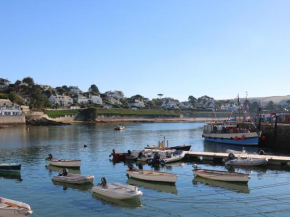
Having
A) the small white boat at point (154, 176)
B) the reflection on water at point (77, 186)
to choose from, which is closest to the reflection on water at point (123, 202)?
the reflection on water at point (77, 186)

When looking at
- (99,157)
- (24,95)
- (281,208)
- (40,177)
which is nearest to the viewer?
(281,208)

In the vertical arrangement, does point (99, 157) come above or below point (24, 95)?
below

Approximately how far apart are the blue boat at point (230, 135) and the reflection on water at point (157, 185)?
33354 millimetres

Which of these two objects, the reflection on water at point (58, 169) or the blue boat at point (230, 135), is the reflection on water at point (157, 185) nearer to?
the reflection on water at point (58, 169)

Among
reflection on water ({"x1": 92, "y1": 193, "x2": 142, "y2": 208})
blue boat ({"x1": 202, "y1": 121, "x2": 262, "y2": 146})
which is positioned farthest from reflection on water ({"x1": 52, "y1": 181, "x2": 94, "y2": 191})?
blue boat ({"x1": 202, "y1": 121, "x2": 262, "y2": 146})

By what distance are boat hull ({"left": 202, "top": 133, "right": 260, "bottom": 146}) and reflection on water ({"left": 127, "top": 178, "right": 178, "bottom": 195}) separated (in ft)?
109

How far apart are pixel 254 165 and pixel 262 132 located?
25084 mm

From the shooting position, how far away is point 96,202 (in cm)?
2378

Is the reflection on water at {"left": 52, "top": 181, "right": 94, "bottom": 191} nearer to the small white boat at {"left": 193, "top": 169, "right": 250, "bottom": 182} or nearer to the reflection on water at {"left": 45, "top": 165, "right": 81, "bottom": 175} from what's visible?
the reflection on water at {"left": 45, "top": 165, "right": 81, "bottom": 175}

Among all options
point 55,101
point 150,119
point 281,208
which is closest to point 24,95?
point 55,101

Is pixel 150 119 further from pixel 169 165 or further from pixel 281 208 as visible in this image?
pixel 281 208

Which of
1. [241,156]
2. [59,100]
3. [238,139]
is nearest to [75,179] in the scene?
[241,156]

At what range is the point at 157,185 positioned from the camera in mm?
28984

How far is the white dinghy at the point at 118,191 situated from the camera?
23500 mm
